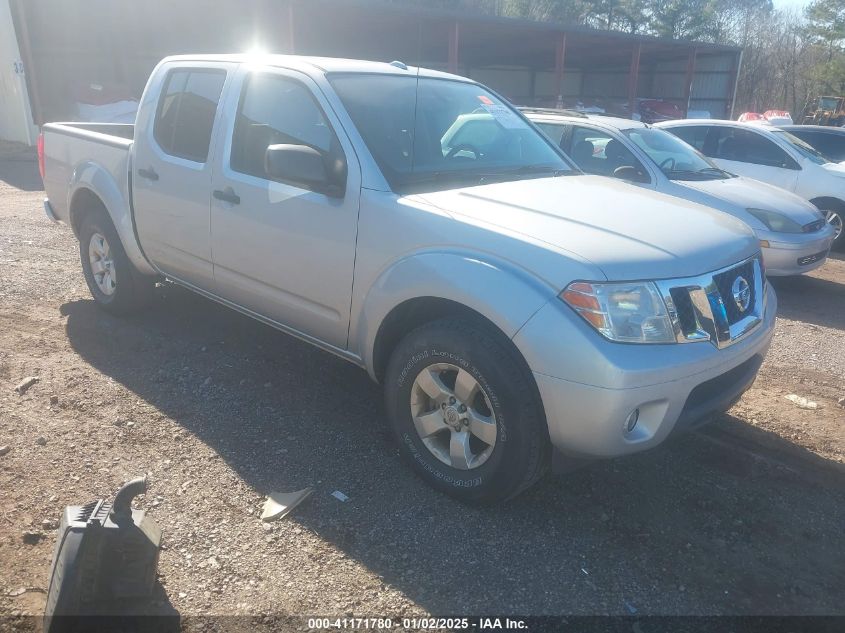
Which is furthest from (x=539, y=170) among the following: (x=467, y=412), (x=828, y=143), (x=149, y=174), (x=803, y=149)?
(x=828, y=143)

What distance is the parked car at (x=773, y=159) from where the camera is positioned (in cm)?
908

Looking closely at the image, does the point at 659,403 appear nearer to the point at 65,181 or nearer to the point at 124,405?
the point at 124,405

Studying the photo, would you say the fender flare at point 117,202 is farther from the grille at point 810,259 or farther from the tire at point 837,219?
the tire at point 837,219

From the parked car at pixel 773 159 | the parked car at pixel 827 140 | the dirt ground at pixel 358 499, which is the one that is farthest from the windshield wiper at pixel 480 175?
the parked car at pixel 827 140

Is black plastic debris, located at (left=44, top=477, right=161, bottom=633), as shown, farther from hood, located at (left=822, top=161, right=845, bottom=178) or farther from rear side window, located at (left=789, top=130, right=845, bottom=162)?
rear side window, located at (left=789, top=130, right=845, bottom=162)

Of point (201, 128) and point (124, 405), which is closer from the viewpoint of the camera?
point (124, 405)

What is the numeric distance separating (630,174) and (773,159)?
424 cm

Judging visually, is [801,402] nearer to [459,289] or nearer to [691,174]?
[459,289]

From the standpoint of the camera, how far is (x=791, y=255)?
6871 millimetres

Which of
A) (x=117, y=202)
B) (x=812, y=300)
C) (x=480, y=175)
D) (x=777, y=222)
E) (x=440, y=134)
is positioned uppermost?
(x=440, y=134)

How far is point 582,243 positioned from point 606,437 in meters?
0.78

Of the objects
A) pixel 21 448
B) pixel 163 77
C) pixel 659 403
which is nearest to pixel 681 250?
pixel 659 403

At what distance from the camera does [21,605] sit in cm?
253

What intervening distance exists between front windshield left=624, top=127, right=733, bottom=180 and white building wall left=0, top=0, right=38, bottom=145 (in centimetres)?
1620
